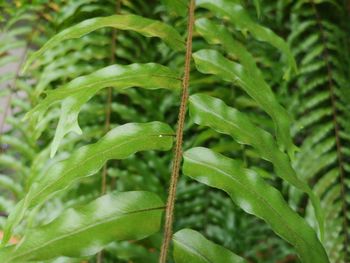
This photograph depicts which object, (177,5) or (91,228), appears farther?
(177,5)

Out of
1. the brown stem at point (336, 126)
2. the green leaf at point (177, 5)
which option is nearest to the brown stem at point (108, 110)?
the green leaf at point (177, 5)

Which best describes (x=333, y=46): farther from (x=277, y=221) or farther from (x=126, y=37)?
(x=277, y=221)

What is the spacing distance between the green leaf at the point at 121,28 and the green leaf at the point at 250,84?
0.06 meters

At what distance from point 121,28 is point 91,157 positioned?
0.85 feet

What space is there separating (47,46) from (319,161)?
71cm

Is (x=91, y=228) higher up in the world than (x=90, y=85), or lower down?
lower down

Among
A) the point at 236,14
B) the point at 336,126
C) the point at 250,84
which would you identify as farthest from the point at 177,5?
the point at 336,126

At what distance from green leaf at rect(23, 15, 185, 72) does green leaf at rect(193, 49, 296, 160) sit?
59 mm

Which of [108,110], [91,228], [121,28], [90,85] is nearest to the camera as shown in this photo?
[91,228]

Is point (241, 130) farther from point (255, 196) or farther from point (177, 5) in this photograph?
point (177, 5)

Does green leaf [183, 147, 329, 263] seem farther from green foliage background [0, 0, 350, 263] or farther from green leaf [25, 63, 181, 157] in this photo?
green foliage background [0, 0, 350, 263]

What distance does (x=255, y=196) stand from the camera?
60cm

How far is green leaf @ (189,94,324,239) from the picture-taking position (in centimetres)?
64

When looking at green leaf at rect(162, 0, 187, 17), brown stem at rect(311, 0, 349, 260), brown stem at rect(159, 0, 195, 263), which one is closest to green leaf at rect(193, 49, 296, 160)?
brown stem at rect(159, 0, 195, 263)
